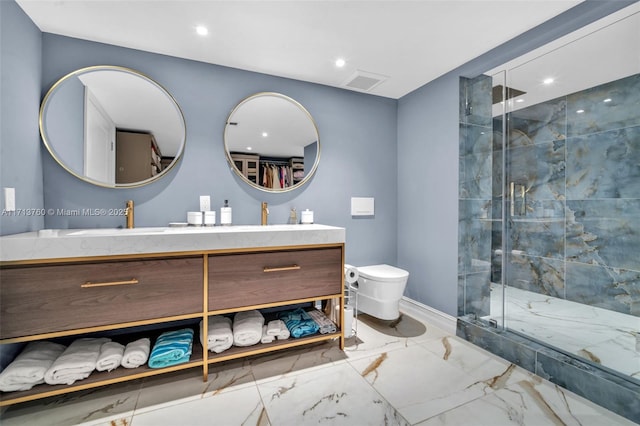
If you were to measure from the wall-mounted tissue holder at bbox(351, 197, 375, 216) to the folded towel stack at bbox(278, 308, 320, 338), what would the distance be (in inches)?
42.0

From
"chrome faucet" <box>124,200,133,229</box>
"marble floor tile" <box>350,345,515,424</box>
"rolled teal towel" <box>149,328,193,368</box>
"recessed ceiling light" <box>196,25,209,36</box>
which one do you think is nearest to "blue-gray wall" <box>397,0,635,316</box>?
"marble floor tile" <box>350,345,515,424</box>

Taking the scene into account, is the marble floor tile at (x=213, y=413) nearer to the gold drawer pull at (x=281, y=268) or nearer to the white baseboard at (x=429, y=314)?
the gold drawer pull at (x=281, y=268)

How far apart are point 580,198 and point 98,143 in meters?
3.38

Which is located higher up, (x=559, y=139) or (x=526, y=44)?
(x=526, y=44)

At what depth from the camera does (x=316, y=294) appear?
1953mm

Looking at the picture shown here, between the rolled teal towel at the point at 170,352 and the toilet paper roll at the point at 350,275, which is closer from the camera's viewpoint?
the rolled teal towel at the point at 170,352

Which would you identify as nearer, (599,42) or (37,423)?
(37,423)

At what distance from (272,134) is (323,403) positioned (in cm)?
192

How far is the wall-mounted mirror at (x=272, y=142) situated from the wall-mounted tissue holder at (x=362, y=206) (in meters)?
0.53

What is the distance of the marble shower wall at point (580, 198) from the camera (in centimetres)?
187

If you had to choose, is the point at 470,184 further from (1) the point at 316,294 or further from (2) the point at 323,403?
(2) the point at 323,403

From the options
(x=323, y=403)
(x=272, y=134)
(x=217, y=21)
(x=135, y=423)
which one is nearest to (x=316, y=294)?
(x=323, y=403)

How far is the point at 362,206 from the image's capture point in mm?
2828

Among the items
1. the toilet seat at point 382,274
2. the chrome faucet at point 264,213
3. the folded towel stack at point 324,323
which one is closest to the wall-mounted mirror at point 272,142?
the chrome faucet at point 264,213
